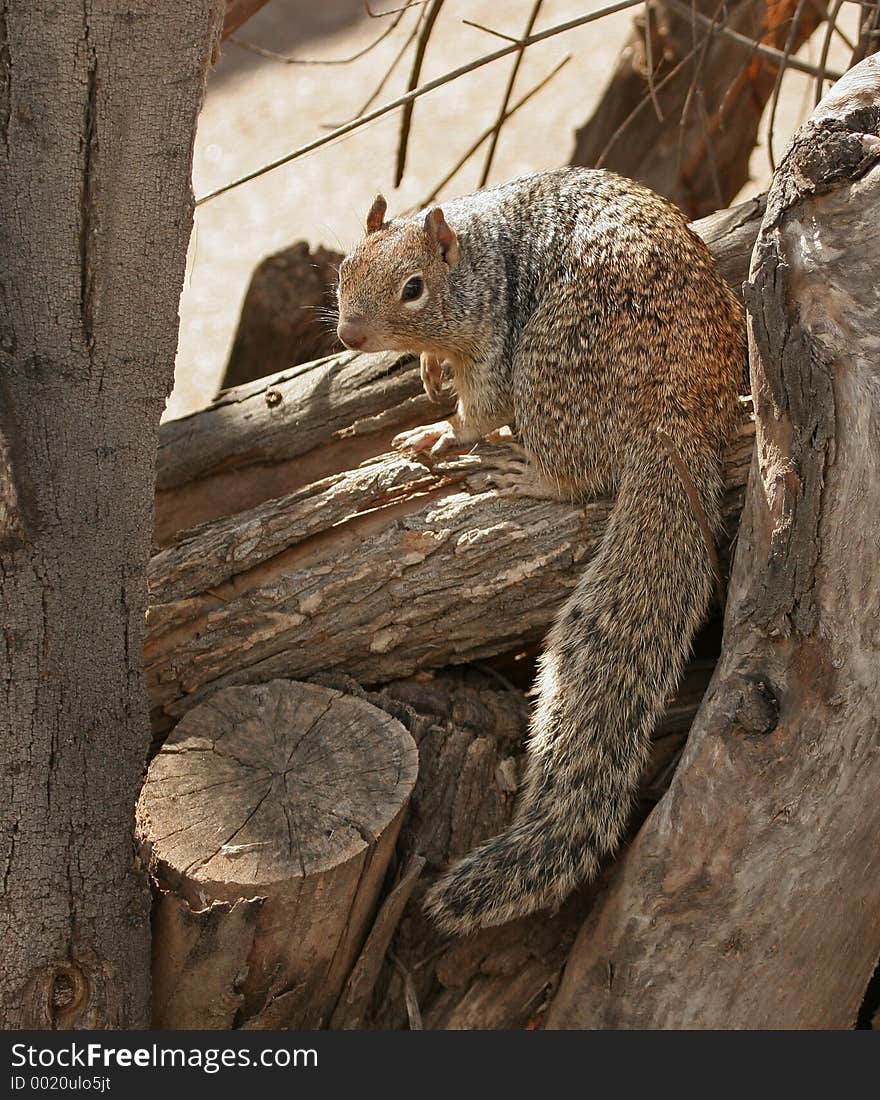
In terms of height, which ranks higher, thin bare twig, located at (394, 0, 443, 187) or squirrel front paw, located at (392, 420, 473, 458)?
thin bare twig, located at (394, 0, 443, 187)

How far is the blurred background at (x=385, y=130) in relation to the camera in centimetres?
512

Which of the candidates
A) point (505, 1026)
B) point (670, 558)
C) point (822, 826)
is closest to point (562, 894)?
point (505, 1026)

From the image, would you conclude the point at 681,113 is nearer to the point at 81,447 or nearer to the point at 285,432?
the point at 285,432

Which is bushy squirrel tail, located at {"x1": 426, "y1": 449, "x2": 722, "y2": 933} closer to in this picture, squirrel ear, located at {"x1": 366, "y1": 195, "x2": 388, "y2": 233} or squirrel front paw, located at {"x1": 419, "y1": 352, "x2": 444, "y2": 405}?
squirrel front paw, located at {"x1": 419, "y1": 352, "x2": 444, "y2": 405}

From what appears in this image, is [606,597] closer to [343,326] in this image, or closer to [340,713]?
[340,713]

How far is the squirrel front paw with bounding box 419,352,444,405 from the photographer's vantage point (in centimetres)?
371

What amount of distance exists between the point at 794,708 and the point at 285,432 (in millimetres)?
1893

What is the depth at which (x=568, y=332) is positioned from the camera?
3.18 meters

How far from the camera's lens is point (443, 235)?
345cm

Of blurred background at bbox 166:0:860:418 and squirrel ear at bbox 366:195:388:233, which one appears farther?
blurred background at bbox 166:0:860:418

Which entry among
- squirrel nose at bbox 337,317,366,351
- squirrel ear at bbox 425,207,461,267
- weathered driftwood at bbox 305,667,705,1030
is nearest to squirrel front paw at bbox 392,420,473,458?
squirrel nose at bbox 337,317,366,351

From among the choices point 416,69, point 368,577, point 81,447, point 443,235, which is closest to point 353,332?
point 443,235

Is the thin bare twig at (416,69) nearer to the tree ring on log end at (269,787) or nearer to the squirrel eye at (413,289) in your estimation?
the squirrel eye at (413,289)

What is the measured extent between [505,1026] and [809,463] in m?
1.47
